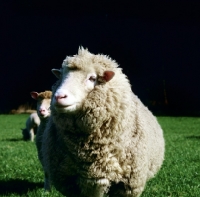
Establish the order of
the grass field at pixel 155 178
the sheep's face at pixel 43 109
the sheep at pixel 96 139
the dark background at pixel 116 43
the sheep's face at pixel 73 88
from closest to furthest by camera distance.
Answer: the sheep's face at pixel 73 88 < the sheep at pixel 96 139 < the grass field at pixel 155 178 < the sheep's face at pixel 43 109 < the dark background at pixel 116 43

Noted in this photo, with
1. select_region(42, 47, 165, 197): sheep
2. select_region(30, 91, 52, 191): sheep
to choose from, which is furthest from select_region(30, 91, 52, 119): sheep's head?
select_region(42, 47, 165, 197): sheep

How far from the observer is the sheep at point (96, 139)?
312cm

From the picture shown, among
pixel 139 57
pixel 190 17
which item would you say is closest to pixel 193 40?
pixel 190 17

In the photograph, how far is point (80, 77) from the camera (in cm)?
310

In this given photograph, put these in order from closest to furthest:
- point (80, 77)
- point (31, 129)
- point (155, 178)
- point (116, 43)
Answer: point (80, 77) < point (155, 178) < point (31, 129) < point (116, 43)

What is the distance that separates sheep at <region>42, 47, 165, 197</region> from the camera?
10.2 ft

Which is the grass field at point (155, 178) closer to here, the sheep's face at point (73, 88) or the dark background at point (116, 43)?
the sheep's face at point (73, 88)

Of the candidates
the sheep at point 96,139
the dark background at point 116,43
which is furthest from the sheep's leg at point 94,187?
the dark background at point 116,43

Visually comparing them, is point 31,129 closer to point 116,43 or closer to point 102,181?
point 102,181

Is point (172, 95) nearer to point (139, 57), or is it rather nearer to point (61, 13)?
point (139, 57)

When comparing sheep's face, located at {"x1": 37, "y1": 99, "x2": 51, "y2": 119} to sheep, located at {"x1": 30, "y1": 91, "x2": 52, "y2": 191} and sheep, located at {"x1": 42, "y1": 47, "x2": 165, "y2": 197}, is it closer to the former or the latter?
sheep, located at {"x1": 30, "y1": 91, "x2": 52, "y2": 191}

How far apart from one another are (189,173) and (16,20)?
90.9ft

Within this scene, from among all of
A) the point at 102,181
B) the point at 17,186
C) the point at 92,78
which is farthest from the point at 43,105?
the point at 102,181

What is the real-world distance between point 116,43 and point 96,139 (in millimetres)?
25662
